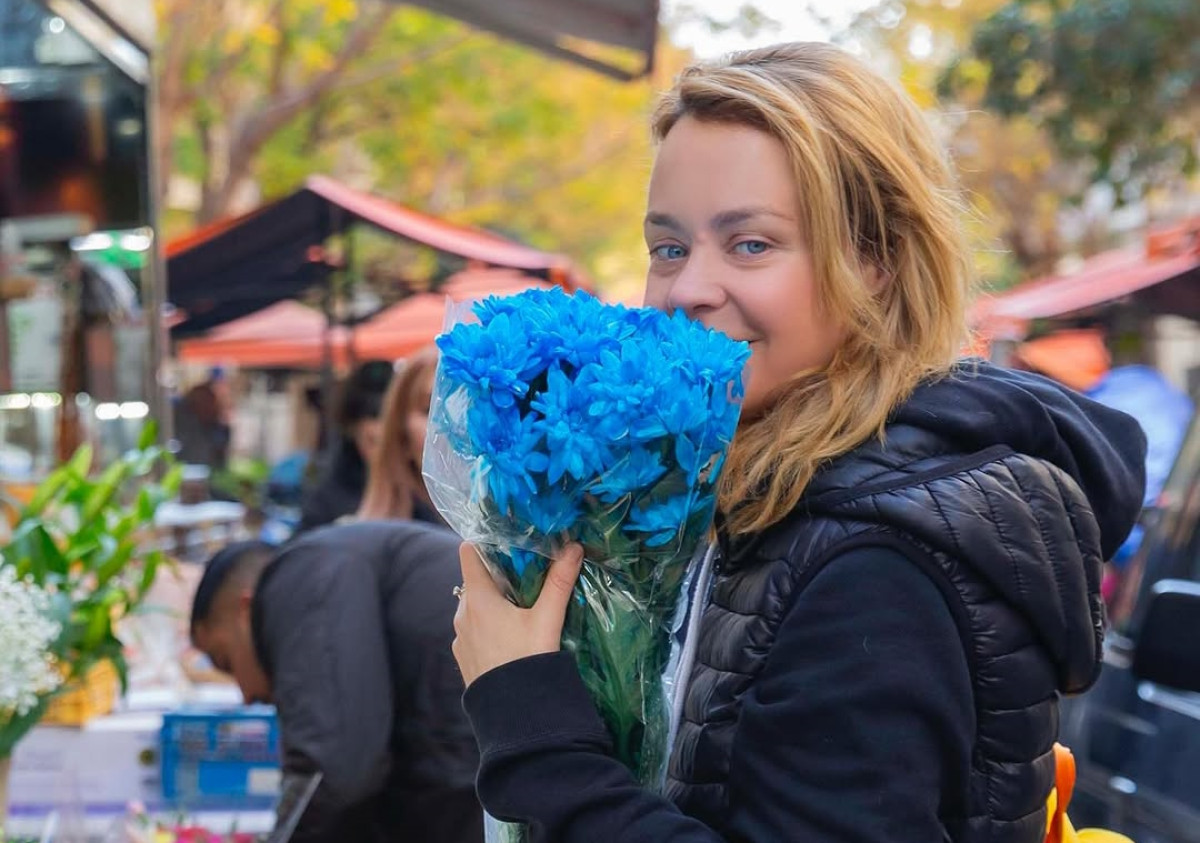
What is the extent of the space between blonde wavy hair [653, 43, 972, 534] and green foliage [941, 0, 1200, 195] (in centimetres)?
738

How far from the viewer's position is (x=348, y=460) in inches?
200

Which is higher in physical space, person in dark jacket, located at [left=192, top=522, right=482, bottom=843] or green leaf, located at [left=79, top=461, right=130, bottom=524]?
green leaf, located at [left=79, top=461, right=130, bottom=524]

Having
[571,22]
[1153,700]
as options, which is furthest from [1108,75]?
[1153,700]

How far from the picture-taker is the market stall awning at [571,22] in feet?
17.9

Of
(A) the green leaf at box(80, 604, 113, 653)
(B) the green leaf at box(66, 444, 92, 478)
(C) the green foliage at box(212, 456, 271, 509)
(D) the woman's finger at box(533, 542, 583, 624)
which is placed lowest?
(C) the green foliage at box(212, 456, 271, 509)

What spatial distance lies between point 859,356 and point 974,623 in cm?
30

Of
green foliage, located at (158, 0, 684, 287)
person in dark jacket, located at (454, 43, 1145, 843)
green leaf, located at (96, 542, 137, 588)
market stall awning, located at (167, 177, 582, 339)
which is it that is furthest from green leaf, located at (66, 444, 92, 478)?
green foliage, located at (158, 0, 684, 287)

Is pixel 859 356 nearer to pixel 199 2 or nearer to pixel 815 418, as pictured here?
pixel 815 418

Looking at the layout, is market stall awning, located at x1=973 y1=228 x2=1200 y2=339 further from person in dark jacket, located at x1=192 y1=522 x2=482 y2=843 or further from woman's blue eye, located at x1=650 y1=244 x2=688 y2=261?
woman's blue eye, located at x1=650 y1=244 x2=688 y2=261

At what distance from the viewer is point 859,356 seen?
1.31 metres

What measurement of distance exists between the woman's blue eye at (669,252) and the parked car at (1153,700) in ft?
4.53

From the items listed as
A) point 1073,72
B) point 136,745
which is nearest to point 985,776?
point 136,745

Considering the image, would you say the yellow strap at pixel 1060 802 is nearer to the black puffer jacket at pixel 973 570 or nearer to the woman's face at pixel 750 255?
the black puffer jacket at pixel 973 570

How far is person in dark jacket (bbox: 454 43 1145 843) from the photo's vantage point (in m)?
1.12
